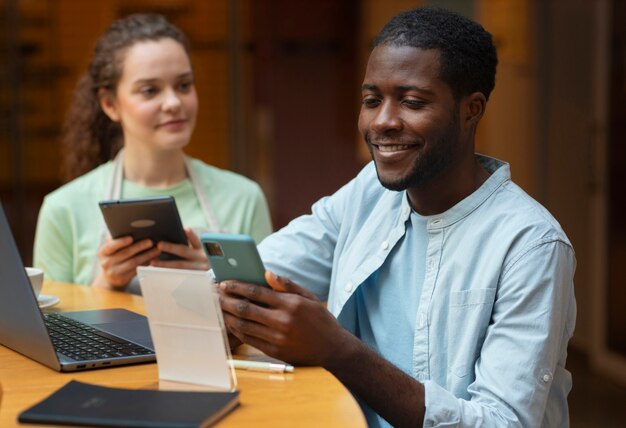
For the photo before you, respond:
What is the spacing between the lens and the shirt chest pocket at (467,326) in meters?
1.69

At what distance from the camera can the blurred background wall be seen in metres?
5.60

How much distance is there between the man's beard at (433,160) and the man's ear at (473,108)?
35mm

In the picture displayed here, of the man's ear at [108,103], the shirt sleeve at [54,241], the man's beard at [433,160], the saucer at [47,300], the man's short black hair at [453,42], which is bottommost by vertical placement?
the shirt sleeve at [54,241]

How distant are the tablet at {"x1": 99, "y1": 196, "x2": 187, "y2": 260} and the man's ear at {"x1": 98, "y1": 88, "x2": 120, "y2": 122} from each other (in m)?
0.71

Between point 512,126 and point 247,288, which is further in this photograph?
point 512,126

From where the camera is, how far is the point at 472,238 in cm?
176

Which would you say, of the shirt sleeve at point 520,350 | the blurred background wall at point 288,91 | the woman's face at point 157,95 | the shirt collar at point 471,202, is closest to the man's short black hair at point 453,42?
the shirt collar at point 471,202

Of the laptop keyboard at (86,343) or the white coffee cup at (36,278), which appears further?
the white coffee cup at (36,278)

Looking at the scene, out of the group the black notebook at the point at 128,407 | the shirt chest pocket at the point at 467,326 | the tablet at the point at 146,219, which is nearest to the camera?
the black notebook at the point at 128,407

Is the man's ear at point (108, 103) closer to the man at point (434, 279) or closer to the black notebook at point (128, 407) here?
the man at point (434, 279)

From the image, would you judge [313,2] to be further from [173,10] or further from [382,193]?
[382,193]

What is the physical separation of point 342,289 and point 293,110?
424 centimetres

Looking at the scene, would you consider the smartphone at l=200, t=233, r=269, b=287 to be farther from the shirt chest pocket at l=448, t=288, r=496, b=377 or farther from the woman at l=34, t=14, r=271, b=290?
the woman at l=34, t=14, r=271, b=290

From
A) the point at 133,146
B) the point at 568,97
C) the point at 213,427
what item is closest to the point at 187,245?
the point at 133,146
